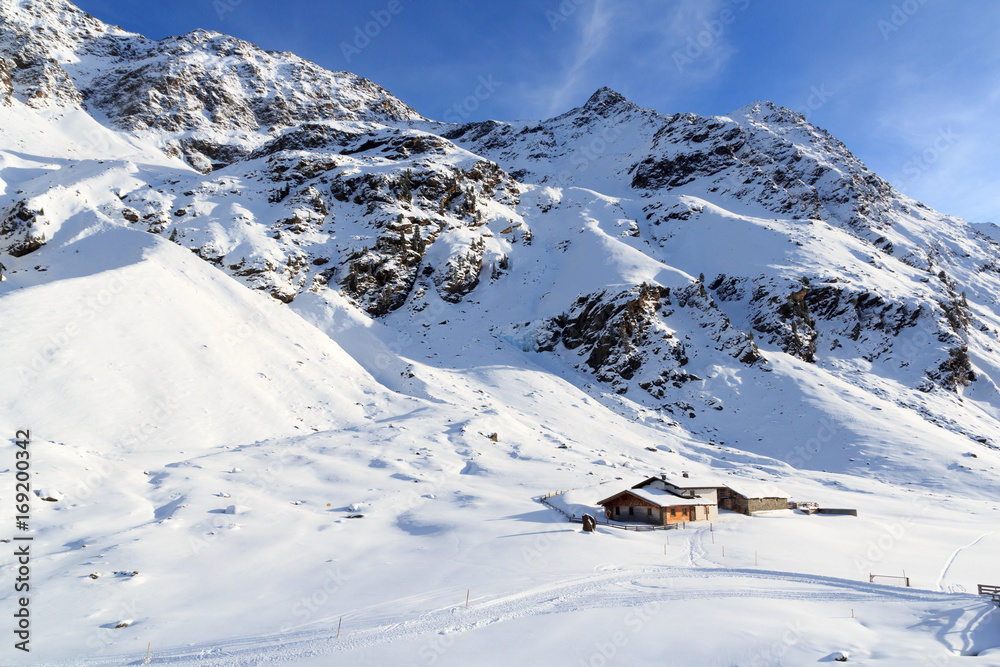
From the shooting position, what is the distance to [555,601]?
1466cm

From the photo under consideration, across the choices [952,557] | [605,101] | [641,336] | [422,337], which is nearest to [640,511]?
[952,557]

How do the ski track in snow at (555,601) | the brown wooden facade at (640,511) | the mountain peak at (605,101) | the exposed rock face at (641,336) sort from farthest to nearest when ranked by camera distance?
the mountain peak at (605,101), the exposed rock face at (641,336), the brown wooden facade at (640,511), the ski track in snow at (555,601)

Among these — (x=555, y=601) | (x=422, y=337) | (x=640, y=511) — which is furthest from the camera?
(x=422, y=337)

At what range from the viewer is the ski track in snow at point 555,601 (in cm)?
1122

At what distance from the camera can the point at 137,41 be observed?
397 feet

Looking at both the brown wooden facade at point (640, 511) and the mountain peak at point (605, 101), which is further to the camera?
the mountain peak at point (605, 101)

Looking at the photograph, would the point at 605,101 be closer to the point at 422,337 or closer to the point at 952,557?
the point at 422,337

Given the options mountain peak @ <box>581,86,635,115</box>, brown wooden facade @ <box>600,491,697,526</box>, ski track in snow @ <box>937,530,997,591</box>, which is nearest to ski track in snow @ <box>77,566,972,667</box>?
ski track in snow @ <box>937,530,997,591</box>

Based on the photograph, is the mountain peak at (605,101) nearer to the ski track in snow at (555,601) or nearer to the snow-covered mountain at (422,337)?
the snow-covered mountain at (422,337)

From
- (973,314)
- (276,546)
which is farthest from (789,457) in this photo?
(973,314)

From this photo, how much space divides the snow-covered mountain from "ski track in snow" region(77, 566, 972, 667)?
0.43 m

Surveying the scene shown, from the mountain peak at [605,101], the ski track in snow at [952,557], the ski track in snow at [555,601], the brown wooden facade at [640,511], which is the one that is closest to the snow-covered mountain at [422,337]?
the ski track in snow at [952,557]

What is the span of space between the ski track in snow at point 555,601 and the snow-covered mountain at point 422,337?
0.43 meters

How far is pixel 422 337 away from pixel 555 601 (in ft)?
145
